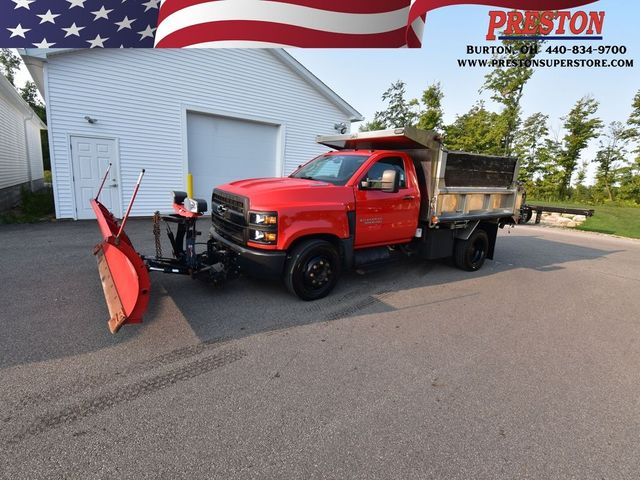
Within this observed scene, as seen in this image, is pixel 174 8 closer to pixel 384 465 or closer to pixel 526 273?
pixel 384 465

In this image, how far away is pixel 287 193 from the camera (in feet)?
14.3

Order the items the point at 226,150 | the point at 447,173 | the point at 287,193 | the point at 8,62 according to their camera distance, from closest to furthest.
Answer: the point at 287,193
the point at 447,173
the point at 226,150
the point at 8,62

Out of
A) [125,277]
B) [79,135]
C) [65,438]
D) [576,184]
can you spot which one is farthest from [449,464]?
[576,184]

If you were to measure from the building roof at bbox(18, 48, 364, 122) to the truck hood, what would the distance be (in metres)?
8.01

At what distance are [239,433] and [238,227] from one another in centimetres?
275

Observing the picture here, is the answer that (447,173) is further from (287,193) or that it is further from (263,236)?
(263,236)

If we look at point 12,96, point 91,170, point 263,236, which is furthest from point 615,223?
point 12,96

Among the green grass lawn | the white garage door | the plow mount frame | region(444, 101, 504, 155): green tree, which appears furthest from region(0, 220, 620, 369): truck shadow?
region(444, 101, 504, 155): green tree

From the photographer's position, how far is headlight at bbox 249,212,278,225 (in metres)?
4.22

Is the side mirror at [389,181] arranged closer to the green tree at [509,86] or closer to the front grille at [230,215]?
the front grille at [230,215]

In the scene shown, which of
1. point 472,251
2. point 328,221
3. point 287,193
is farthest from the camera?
point 472,251

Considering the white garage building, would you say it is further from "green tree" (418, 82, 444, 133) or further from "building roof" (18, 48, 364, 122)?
"green tree" (418, 82, 444, 133)

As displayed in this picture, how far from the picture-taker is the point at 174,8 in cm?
619

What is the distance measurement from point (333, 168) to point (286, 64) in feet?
31.8
